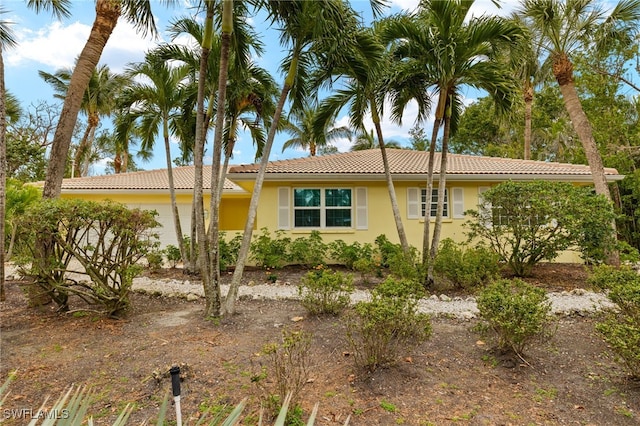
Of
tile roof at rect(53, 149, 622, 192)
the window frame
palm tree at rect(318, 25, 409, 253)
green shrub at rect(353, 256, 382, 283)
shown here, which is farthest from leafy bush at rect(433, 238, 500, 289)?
the window frame

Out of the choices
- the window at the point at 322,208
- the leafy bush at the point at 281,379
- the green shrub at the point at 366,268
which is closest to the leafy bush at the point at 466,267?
the green shrub at the point at 366,268

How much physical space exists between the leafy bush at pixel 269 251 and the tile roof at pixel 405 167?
7.38 feet

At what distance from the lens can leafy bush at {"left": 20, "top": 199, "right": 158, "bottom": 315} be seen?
16.7 ft

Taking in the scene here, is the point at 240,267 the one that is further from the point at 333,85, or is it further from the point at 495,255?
the point at 495,255

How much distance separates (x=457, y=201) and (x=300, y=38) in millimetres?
8191

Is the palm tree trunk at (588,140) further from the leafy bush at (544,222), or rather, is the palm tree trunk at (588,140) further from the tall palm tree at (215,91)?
the tall palm tree at (215,91)

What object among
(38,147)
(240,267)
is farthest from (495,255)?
(38,147)

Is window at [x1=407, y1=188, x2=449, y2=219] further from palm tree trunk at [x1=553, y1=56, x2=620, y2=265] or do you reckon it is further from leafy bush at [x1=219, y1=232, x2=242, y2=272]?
leafy bush at [x1=219, y1=232, x2=242, y2=272]

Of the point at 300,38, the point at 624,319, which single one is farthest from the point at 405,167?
the point at 624,319

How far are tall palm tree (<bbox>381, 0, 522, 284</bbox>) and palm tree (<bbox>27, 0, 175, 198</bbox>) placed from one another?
4.98m

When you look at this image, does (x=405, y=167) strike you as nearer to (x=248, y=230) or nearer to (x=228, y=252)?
(x=228, y=252)

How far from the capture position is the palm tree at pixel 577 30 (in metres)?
9.07

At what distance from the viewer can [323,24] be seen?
5715 millimetres

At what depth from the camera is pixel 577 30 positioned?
937 centimetres
